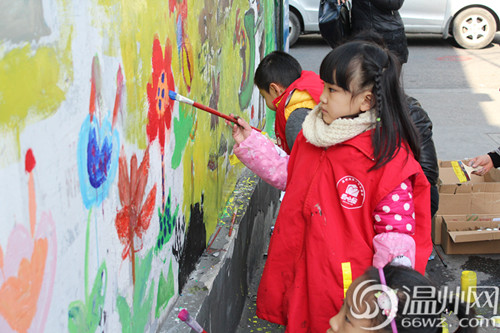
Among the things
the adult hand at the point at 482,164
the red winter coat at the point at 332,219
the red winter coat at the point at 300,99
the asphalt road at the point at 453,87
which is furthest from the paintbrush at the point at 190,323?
the asphalt road at the point at 453,87

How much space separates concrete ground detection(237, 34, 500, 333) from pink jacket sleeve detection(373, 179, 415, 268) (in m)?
1.33

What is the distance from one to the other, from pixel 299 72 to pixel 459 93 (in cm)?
534

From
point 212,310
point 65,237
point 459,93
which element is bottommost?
point 459,93

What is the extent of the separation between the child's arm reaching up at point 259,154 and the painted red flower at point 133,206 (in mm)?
569

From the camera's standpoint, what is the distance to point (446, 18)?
421 inches

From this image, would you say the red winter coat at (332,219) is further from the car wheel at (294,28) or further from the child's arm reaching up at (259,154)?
the car wheel at (294,28)

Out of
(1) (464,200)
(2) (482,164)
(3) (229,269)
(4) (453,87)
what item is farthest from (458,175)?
(4) (453,87)

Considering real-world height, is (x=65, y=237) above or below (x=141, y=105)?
below

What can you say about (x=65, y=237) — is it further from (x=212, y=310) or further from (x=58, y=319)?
(x=212, y=310)

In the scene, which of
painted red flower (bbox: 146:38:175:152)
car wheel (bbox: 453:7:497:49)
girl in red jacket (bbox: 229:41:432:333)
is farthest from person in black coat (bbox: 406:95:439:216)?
car wheel (bbox: 453:7:497:49)

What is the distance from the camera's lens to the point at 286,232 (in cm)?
239

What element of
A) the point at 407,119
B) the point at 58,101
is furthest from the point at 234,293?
the point at 58,101

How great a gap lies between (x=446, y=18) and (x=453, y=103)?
3841 mm

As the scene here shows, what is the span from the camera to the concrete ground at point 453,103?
3.82 metres
